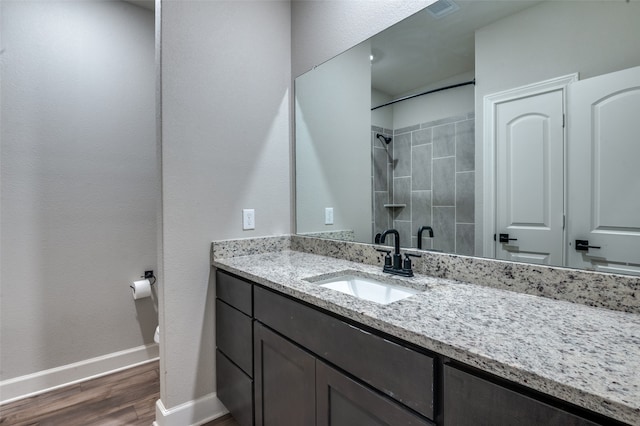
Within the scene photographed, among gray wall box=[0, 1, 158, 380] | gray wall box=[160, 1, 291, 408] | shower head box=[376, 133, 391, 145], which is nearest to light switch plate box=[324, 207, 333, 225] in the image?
gray wall box=[160, 1, 291, 408]

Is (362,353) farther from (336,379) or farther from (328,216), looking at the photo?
(328,216)

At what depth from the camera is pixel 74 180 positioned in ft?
6.80

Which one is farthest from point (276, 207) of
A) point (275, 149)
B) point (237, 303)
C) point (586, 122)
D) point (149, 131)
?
point (586, 122)

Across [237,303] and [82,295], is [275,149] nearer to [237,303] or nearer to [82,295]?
[237,303]

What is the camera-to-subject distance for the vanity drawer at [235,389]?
142 centimetres

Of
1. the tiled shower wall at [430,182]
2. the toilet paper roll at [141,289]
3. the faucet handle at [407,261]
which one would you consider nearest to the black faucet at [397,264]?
the faucet handle at [407,261]

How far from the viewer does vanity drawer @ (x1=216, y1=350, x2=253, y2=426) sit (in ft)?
4.67

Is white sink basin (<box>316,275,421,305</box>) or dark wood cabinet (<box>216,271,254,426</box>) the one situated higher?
white sink basin (<box>316,275,421,305</box>)

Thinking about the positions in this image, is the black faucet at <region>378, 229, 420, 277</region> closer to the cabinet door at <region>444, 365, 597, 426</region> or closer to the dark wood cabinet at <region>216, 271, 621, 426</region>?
the dark wood cabinet at <region>216, 271, 621, 426</region>

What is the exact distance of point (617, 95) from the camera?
2.91ft

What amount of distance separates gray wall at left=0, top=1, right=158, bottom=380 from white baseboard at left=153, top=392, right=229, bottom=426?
0.92 metres

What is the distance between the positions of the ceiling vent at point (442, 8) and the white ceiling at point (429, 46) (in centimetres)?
1

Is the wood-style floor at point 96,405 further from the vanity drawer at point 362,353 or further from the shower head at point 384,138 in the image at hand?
the shower head at point 384,138

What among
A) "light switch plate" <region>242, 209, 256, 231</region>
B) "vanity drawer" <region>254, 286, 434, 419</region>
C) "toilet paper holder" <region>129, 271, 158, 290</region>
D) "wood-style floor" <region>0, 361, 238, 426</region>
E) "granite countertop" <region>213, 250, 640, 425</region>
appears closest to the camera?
"granite countertop" <region>213, 250, 640, 425</region>
